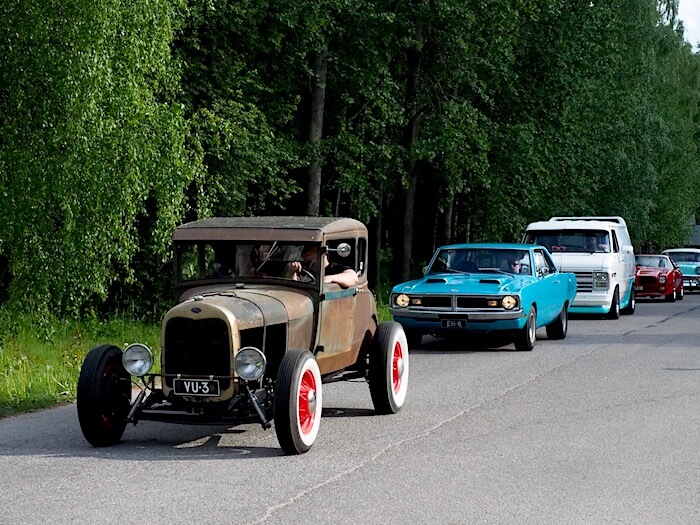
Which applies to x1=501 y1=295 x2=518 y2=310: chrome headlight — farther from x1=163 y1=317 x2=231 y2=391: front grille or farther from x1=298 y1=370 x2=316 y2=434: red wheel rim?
x1=163 y1=317 x2=231 y2=391: front grille

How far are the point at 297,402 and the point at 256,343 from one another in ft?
A: 2.80

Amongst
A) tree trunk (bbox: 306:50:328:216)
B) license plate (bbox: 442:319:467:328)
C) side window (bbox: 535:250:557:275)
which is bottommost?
license plate (bbox: 442:319:467:328)

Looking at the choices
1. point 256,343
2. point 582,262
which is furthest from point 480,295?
point 582,262

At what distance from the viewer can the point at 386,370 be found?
10859 mm

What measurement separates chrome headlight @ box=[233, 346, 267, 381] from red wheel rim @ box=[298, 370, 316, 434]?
0.36m

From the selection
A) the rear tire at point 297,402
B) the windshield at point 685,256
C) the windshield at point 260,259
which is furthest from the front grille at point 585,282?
the windshield at point 685,256

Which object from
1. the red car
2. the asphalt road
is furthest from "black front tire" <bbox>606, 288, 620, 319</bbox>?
the asphalt road

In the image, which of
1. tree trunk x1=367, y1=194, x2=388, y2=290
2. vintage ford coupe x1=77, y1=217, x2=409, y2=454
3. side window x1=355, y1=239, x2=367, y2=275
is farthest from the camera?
tree trunk x1=367, y1=194, x2=388, y2=290

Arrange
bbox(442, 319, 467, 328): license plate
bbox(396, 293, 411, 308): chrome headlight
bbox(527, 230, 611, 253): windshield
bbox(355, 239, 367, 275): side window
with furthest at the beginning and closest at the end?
bbox(527, 230, 611, 253): windshield → bbox(396, 293, 411, 308): chrome headlight → bbox(442, 319, 467, 328): license plate → bbox(355, 239, 367, 275): side window

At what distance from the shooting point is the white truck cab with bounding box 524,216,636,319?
25.4m

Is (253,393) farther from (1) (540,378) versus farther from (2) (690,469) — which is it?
(1) (540,378)

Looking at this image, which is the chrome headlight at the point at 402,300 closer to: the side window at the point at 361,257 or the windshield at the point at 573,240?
the side window at the point at 361,257

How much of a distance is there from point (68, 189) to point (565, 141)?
21750 mm

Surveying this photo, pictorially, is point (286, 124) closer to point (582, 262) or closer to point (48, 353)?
point (582, 262)
